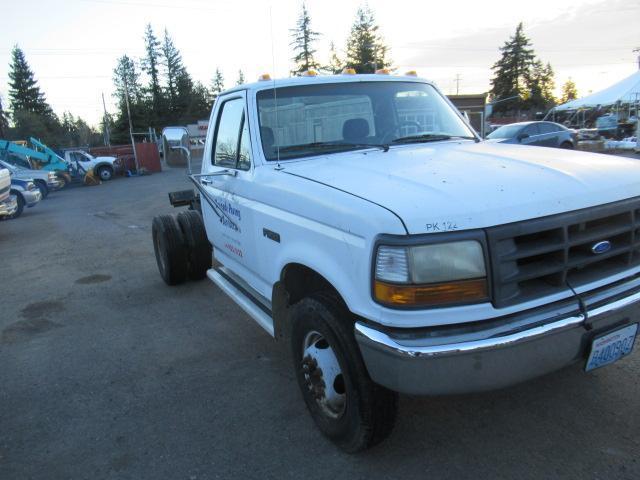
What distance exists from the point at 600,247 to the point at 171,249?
14.5ft

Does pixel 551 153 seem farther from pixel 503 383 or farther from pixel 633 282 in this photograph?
pixel 503 383

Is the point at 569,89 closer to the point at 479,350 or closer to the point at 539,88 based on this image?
the point at 539,88

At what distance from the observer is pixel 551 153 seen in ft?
10.5

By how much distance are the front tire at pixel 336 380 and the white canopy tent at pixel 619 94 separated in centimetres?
2794

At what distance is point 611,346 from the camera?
97.9 inches

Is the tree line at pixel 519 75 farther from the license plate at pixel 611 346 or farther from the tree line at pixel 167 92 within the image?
the license plate at pixel 611 346

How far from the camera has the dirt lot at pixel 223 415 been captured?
2729mm

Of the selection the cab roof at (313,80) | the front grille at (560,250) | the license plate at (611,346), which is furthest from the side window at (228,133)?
the license plate at (611,346)

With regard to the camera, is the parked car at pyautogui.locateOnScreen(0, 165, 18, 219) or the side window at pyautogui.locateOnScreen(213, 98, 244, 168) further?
the parked car at pyautogui.locateOnScreen(0, 165, 18, 219)

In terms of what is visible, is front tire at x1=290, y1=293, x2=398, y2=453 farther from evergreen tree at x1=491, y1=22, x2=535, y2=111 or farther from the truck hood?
evergreen tree at x1=491, y1=22, x2=535, y2=111

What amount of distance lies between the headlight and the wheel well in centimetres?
71

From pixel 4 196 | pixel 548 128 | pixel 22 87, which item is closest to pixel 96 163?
pixel 4 196

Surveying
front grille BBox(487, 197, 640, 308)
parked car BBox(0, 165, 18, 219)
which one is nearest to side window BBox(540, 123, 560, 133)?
parked car BBox(0, 165, 18, 219)

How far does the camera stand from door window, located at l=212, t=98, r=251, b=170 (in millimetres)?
3772
